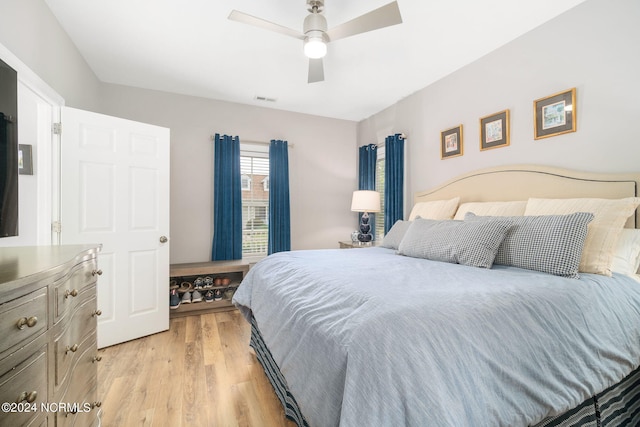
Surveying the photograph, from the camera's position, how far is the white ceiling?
206cm

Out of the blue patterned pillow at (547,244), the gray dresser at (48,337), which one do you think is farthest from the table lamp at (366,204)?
the gray dresser at (48,337)

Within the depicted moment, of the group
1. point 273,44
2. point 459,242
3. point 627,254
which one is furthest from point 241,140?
point 627,254

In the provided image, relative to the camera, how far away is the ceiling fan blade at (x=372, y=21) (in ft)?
5.63

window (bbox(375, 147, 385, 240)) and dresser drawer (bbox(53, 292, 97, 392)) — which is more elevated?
window (bbox(375, 147, 385, 240))

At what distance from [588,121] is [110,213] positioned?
149 inches

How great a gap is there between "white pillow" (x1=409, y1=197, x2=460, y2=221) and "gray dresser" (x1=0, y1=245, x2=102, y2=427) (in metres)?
2.63

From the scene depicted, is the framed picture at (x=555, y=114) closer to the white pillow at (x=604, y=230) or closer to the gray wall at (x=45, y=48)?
the white pillow at (x=604, y=230)

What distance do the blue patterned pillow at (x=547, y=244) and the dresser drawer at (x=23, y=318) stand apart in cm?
211

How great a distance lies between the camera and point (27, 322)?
29.5 inches

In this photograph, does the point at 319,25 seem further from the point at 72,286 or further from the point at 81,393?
the point at 81,393

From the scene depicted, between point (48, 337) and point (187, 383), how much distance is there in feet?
4.26

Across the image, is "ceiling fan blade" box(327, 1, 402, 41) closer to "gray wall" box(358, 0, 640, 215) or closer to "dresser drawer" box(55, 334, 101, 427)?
"gray wall" box(358, 0, 640, 215)

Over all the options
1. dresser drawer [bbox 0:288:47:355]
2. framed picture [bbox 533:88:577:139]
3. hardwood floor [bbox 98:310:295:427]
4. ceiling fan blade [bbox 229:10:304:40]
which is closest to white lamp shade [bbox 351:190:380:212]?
framed picture [bbox 533:88:577:139]

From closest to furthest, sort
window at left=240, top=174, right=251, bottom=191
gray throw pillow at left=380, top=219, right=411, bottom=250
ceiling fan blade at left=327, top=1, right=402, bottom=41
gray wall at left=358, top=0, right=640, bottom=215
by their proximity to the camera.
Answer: ceiling fan blade at left=327, top=1, right=402, bottom=41
gray wall at left=358, top=0, right=640, bottom=215
gray throw pillow at left=380, top=219, right=411, bottom=250
window at left=240, top=174, right=251, bottom=191
